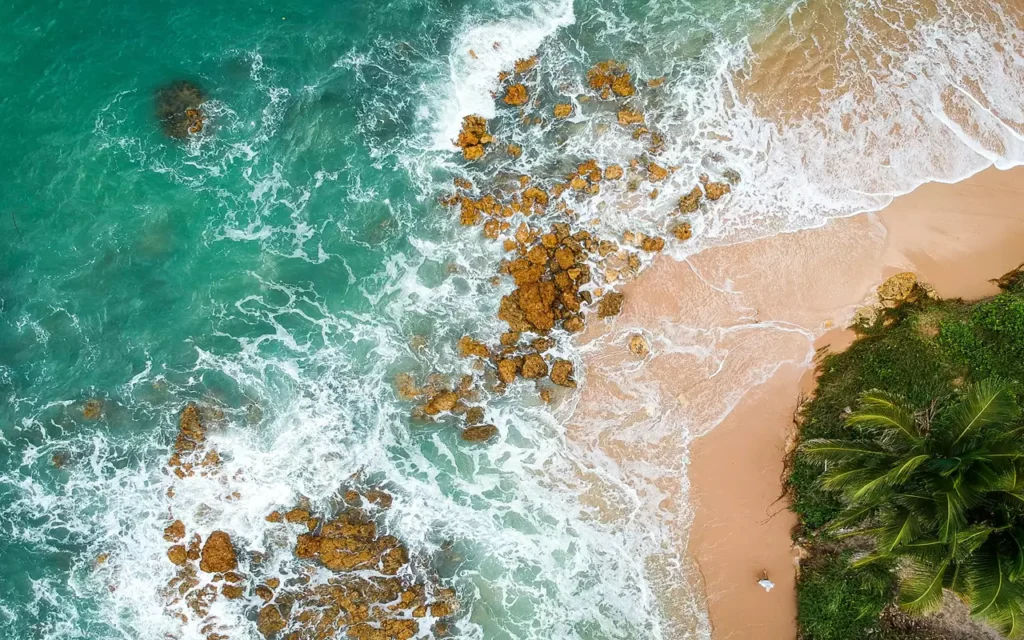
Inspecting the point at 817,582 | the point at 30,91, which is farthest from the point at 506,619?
the point at 30,91

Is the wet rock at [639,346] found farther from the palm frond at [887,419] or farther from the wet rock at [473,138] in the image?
the wet rock at [473,138]

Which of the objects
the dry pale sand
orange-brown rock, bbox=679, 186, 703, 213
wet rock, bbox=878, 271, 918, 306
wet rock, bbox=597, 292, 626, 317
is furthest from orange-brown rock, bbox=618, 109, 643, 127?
wet rock, bbox=878, 271, 918, 306

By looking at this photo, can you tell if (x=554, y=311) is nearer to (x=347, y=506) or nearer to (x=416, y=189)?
(x=416, y=189)

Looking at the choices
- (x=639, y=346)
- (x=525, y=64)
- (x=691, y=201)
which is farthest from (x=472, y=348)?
(x=525, y=64)

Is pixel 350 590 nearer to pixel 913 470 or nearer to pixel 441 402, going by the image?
pixel 441 402

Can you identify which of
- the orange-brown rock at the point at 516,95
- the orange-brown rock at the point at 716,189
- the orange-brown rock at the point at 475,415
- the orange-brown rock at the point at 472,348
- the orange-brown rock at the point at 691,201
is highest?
the orange-brown rock at the point at 516,95

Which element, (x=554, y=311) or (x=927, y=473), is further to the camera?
(x=554, y=311)

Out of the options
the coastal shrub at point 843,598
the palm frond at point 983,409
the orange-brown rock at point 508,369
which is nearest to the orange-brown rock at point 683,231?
the orange-brown rock at point 508,369
